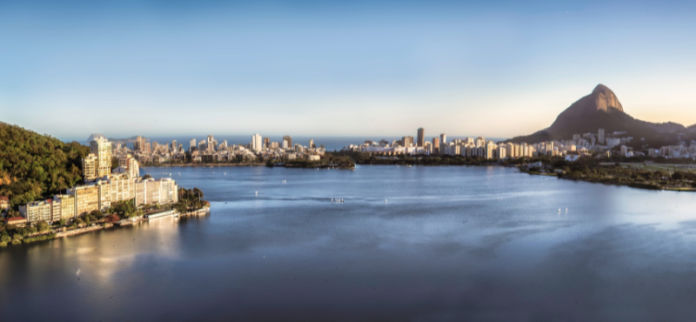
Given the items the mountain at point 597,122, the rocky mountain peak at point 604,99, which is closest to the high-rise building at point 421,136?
the mountain at point 597,122

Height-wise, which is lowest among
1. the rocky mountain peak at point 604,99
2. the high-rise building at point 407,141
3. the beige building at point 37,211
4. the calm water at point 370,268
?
the calm water at point 370,268

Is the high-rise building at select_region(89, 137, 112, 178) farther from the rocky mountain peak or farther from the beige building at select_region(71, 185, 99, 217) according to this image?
the rocky mountain peak

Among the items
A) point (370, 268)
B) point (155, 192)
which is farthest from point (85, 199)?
point (370, 268)

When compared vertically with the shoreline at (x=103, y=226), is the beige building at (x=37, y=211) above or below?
above

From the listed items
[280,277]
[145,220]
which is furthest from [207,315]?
[145,220]

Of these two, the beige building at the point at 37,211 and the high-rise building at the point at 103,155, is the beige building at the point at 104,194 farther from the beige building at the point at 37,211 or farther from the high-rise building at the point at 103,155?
the high-rise building at the point at 103,155

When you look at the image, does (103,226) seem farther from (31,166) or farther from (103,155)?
(103,155)
